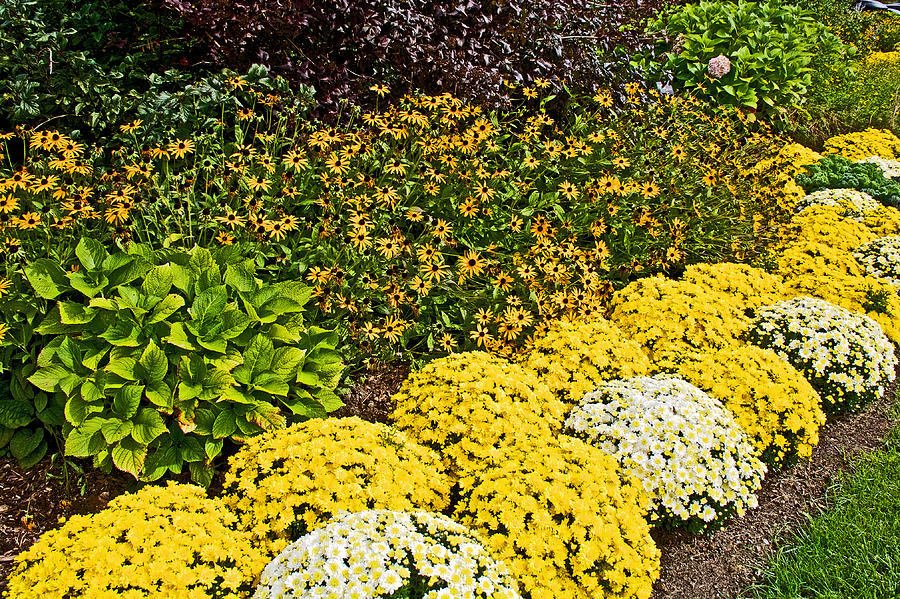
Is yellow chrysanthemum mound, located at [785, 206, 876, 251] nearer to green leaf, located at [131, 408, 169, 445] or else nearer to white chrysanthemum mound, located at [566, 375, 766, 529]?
→ white chrysanthemum mound, located at [566, 375, 766, 529]

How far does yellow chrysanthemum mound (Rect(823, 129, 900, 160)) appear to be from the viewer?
313 inches

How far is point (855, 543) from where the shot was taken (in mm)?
3475

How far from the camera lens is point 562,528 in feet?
8.86

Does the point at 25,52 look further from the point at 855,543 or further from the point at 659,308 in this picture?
the point at 855,543

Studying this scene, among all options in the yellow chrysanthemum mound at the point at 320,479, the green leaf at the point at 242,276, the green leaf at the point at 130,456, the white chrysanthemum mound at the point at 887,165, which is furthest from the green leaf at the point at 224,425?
the white chrysanthemum mound at the point at 887,165

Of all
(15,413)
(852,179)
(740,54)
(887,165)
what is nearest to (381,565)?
(15,413)

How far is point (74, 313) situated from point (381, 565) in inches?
72.2

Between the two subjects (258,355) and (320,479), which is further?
(258,355)

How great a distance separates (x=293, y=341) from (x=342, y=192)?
106 centimetres

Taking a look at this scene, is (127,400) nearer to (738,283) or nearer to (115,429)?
(115,429)

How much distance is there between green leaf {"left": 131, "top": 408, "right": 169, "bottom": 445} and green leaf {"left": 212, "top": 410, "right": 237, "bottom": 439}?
8.2 inches

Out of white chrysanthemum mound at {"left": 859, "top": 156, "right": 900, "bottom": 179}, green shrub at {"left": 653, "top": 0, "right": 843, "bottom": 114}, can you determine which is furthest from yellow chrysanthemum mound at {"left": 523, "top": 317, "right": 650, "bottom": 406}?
white chrysanthemum mound at {"left": 859, "top": 156, "right": 900, "bottom": 179}

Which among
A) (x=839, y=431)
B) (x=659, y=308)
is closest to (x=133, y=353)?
(x=659, y=308)

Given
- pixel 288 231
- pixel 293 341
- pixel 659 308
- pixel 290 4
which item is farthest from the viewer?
pixel 290 4
